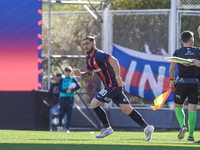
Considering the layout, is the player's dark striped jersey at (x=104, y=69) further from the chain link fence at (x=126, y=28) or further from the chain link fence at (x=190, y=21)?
the chain link fence at (x=190, y=21)

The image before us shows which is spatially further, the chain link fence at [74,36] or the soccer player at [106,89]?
the chain link fence at [74,36]

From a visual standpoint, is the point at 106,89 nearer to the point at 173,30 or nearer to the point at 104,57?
the point at 104,57

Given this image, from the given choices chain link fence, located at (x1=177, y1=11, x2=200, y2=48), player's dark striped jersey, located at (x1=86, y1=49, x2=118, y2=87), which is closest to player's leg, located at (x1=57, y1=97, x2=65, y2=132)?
chain link fence, located at (x1=177, y1=11, x2=200, y2=48)

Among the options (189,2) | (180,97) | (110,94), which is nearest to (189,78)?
(180,97)

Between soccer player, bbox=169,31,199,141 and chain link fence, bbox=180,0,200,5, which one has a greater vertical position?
chain link fence, bbox=180,0,200,5

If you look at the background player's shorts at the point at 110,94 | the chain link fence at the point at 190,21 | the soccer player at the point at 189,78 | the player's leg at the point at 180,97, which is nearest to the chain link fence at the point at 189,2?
the chain link fence at the point at 190,21

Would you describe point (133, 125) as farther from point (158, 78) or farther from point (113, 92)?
point (113, 92)

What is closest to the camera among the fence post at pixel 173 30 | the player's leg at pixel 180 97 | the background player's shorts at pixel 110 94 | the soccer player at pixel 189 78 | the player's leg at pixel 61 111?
the background player's shorts at pixel 110 94

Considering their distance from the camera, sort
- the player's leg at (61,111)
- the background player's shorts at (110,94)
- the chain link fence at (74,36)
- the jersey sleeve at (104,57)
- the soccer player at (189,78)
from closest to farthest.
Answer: the jersey sleeve at (104,57) < the background player's shorts at (110,94) < the soccer player at (189,78) < the player's leg at (61,111) < the chain link fence at (74,36)

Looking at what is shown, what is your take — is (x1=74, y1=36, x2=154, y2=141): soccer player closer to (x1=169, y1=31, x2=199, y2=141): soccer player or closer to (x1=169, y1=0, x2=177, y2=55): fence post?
(x1=169, y1=31, x2=199, y2=141): soccer player

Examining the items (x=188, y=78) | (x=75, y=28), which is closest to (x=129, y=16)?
(x=75, y=28)

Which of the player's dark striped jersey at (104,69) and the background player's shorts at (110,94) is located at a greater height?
the player's dark striped jersey at (104,69)

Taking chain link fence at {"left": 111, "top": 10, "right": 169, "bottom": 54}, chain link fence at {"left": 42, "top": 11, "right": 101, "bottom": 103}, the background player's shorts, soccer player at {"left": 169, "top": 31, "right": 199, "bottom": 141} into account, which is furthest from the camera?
chain link fence at {"left": 42, "top": 11, "right": 101, "bottom": 103}

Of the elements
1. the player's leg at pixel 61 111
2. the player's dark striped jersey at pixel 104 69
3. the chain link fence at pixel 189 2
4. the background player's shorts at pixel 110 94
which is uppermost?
the chain link fence at pixel 189 2
